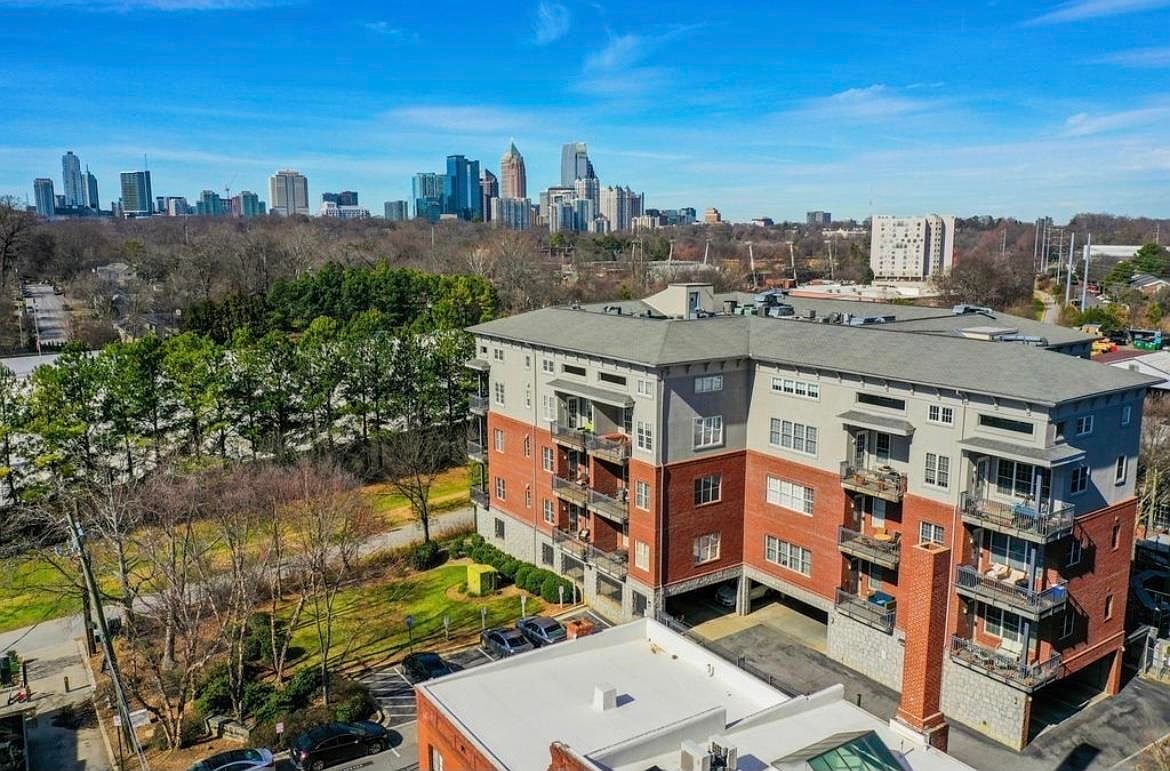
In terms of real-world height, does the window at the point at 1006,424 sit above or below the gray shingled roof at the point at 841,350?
below

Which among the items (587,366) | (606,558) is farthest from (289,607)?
(587,366)

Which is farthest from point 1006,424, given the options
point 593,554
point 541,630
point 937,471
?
point 541,630

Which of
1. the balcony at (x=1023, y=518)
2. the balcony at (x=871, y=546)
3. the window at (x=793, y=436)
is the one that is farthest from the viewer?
the window at (x=793, y=436)

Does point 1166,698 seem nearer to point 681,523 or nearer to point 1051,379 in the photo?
point 1051,379

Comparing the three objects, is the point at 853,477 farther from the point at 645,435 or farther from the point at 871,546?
the point at 645,435

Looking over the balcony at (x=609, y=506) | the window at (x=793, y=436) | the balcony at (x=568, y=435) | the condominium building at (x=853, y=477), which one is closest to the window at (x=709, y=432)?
the condominium building at (x=853, y=477)

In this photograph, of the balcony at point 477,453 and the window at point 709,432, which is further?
the balcony at point 477,453

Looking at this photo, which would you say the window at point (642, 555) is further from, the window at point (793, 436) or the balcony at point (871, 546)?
the balcony at point (871, 546)

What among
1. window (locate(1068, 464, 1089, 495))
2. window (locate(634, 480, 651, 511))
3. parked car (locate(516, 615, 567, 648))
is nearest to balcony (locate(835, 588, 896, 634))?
window (locate(1068, 464, 1089, 495))

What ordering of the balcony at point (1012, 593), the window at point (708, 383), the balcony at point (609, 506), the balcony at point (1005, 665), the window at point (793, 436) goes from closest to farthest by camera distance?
the balcony at point (1012, 593) < the balcony at point (1005, 665) < the window at point (793, 436) < the window at point (708, 383) < the balcony at point (609, 506)
